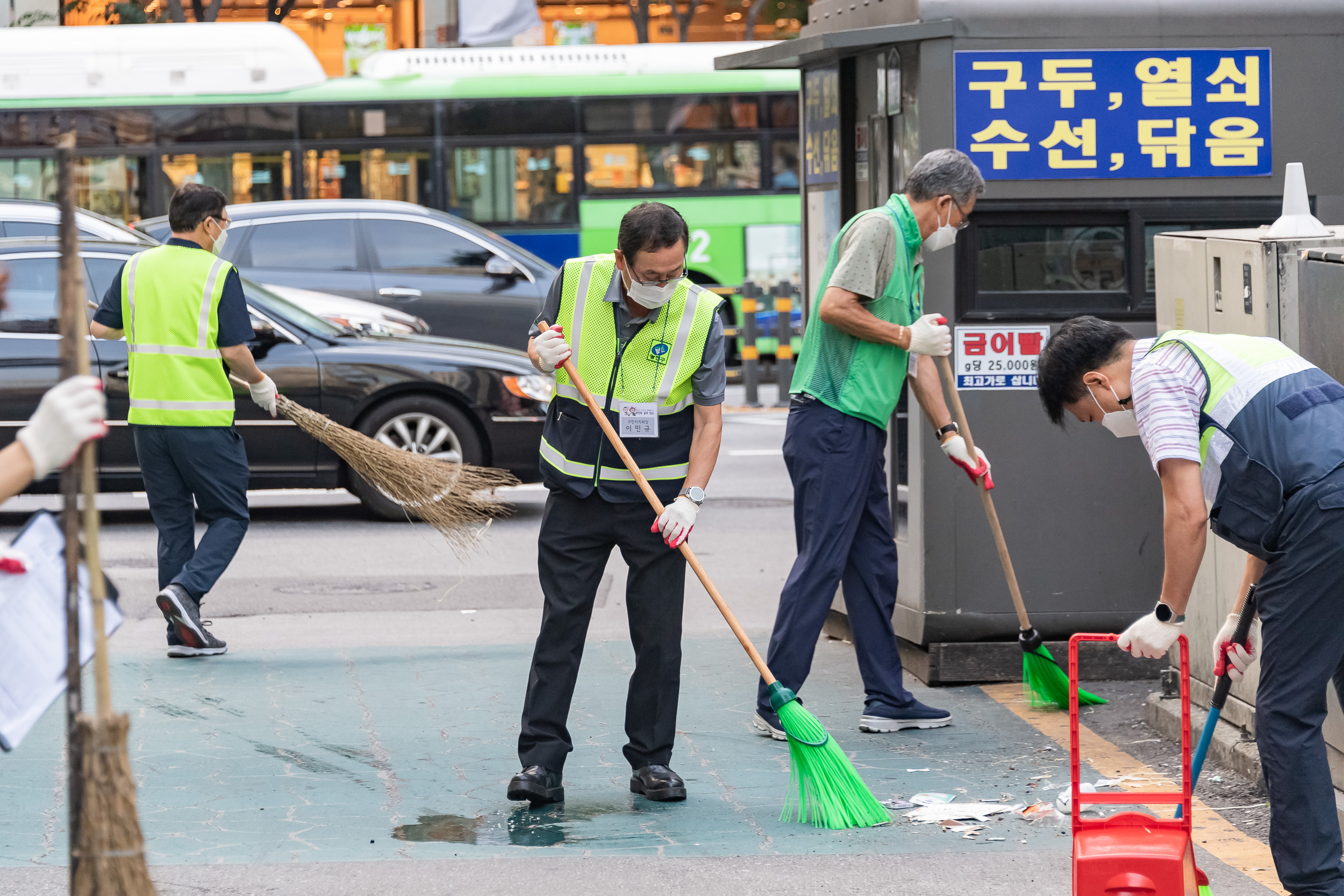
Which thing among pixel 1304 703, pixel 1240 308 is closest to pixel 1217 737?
pixel 1240 308

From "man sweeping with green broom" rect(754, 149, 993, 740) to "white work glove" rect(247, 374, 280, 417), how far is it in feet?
8.39

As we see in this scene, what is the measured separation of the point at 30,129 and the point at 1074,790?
16.2 meters

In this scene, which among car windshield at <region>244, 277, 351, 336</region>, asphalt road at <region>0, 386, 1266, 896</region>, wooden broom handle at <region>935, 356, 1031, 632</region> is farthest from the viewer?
car windshield at <region>244, 277, 351, 336</region>

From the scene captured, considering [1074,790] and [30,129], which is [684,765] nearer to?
[1074,790]

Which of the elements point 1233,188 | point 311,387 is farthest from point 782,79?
point 1233,188

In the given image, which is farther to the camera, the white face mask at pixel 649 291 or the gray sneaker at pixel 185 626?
the gray sneaker at pixel 185 626

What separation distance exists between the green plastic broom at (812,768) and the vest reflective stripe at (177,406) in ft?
8.92

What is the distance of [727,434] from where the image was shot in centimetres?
1537

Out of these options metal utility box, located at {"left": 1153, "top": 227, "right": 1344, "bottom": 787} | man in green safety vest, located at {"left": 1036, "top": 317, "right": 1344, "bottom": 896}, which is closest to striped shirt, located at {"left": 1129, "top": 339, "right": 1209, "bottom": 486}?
man in green safety vest, located at {"left": 1036, "top": 317, "right": 1344, "bottom": 896}

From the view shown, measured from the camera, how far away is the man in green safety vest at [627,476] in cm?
502

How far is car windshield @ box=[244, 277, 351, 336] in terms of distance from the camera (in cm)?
1054

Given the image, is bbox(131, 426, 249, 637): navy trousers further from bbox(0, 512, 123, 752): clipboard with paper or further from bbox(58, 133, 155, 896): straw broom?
bbox(58, 133, 155, 896): straw broom

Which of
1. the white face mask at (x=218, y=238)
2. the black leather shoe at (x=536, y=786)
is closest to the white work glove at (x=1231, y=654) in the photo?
the black leather shoe at (x=536, y=786)

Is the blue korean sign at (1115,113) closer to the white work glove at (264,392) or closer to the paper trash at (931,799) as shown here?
the paper trash at (931,799)
